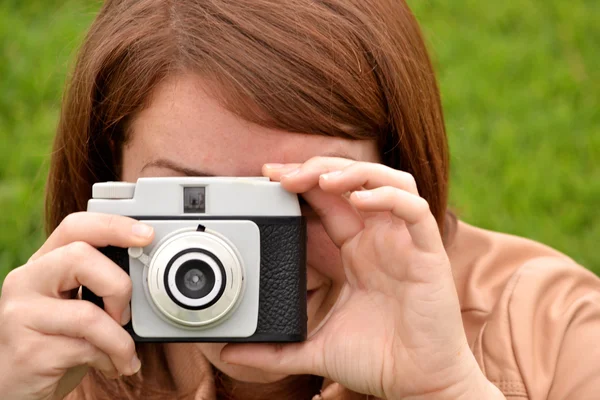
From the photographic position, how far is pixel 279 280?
153 centimetres

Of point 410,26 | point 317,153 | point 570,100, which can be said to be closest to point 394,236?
point 317,153

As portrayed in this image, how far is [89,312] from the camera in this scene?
1.52m

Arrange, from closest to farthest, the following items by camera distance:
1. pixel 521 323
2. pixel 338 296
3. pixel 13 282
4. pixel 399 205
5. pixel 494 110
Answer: pixel 399 205 < pixel 13 282 < pixel 338 296 < pixel 521 323 < pixel 494 110

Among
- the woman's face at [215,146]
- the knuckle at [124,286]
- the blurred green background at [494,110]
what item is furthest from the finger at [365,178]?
the blurred green background at [494,110]

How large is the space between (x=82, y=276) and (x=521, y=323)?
845 mm

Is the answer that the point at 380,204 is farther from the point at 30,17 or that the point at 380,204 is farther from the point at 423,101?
the point at 30,17

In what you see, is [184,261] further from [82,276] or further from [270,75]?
[270,75]

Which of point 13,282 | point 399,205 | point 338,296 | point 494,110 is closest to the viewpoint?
point 399,205

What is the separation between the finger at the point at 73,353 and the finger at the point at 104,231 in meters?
0.16

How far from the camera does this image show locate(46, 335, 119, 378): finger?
5.10 feet

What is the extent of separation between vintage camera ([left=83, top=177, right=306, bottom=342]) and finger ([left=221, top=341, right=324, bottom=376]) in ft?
0.15

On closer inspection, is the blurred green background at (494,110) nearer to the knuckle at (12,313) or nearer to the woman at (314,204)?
the woman at (314,204)

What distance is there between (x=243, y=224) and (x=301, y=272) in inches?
4.9

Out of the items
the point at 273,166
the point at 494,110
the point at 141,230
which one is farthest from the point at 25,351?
the point at 494,110
